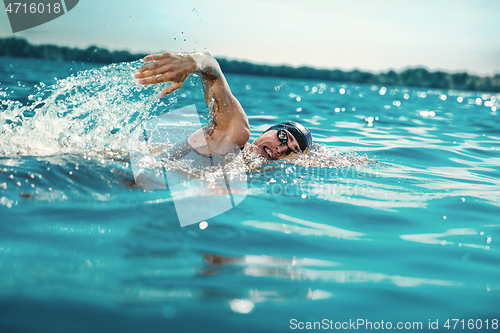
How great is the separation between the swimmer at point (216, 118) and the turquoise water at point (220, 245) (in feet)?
0.95

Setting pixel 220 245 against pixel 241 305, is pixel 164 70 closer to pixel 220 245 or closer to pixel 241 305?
pixel 220 245

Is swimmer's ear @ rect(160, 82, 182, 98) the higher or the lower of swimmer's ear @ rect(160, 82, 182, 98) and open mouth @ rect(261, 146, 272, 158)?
the higher

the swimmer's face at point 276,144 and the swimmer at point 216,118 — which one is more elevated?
the swimmer at point 216,118

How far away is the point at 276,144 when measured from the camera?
5.36 metres

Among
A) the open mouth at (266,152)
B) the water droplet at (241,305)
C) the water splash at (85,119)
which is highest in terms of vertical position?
the water splash at (85,119)

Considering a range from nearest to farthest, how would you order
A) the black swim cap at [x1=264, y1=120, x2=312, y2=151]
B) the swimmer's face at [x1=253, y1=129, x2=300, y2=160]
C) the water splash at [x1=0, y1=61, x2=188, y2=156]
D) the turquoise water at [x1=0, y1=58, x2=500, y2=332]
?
the turquoise water at [x1=0, y1=58, x2=500, y2=332], the water splash at [x1=0, y1=61, x2=188, y2=156], the swimmer's face at [x1=253, y1=129, x2=300, y2=160], the black swim cap at [x1=264, y1=120, x2=312, y2=151]

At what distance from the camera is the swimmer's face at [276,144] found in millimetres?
5379

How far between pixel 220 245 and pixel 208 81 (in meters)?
1.91

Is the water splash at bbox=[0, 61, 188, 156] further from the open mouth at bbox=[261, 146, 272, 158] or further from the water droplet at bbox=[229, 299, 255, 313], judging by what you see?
the water droplet at bbox=[229, 299, 255, 313]

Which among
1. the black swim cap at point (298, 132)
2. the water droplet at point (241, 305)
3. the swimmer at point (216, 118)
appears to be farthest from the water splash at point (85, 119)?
the water droplet at point (241, 305)

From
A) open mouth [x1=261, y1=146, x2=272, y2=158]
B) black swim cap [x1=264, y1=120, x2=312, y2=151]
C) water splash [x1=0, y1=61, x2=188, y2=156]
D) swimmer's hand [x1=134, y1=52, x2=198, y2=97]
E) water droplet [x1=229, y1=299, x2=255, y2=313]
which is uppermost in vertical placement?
swimmer's hand [x1=134, y1=52, x2=198, y2=97]

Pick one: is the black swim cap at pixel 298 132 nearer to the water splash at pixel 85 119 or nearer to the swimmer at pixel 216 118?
the swimmer at pixel 216 118

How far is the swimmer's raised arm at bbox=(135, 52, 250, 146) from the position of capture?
314 centimetres

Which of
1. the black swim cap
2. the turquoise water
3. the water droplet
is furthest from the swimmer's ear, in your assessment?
the black swim cap
